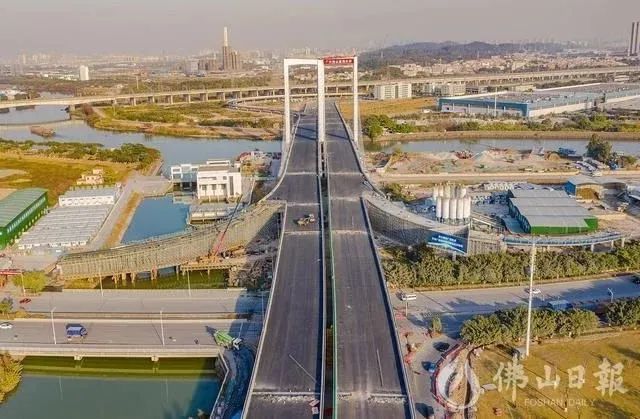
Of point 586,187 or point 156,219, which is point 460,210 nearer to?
point 586,187

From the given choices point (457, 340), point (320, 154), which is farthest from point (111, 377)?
point (320, 154)

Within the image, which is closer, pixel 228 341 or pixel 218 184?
pixel 228 341

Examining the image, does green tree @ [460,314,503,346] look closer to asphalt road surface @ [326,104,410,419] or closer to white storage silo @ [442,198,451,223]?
asphalt road surface @ [326,104,410,419]

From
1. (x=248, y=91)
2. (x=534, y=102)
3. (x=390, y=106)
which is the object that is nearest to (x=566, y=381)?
(x=534, y=102)

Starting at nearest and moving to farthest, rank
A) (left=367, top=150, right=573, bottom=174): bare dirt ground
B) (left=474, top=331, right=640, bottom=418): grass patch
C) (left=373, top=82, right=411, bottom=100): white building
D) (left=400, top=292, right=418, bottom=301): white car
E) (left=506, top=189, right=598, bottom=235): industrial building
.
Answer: (left=474, top=331, right=640, bottom=418): grass patch < (left=400, top=292, right=418, bottom=301): white car < (left=506, top=189, right=598, bottom=235): industrial building < (left=367, top=150, right=573, bottom=174): bare dirt ground < (left=373, top=82, right=411, bottom=100): white building

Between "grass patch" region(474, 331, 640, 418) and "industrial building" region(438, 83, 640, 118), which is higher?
"industrial building" region(438, 83, 640, 118)

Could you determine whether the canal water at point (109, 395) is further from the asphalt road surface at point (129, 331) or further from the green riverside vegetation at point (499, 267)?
the green riverside vegetation at point (499, 267)

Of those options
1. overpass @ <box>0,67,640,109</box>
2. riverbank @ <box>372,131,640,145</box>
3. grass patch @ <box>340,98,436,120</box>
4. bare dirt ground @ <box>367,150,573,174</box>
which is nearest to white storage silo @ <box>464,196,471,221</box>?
bare dirt ground @ <box>367,150,573,174</box>
